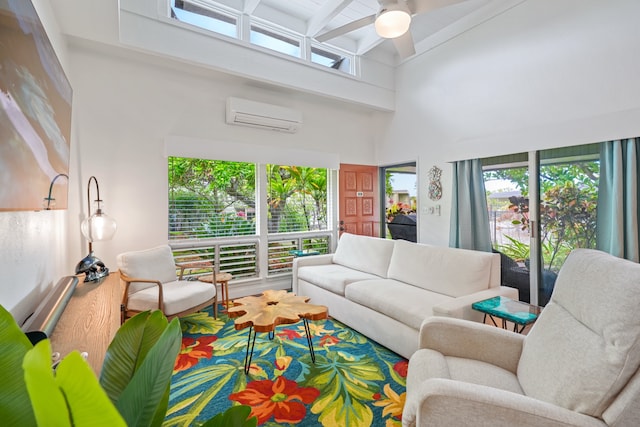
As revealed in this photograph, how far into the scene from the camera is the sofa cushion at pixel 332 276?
10.7 ft

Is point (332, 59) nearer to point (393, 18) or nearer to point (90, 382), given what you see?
point (393, 18)

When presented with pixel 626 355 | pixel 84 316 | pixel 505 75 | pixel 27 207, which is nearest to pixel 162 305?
pixel 84 316

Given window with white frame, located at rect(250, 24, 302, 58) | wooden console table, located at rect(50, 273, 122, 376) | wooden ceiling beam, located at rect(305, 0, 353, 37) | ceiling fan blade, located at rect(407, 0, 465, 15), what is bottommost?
wooden console table, located at rect(50, 273, 122, 376)

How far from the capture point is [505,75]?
3.64 m

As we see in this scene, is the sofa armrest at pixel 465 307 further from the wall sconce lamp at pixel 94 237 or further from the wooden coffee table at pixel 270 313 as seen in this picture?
the wall sconce lamp at pixel 94 237

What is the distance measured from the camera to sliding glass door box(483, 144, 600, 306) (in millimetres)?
3059

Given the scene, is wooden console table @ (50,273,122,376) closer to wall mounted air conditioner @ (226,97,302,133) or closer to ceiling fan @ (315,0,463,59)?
wall mounted air conditioner @ (226,97,302,133)

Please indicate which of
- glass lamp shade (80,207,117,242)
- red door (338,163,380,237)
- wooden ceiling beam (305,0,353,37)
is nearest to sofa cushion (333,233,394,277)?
red door (338,163,380,237)

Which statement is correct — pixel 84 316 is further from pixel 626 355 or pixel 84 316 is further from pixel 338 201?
pixel 338 201

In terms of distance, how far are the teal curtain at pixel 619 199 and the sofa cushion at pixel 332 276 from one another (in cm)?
216

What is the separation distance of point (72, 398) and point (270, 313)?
2.13 meters

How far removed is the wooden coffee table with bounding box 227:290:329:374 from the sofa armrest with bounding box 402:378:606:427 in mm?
1197

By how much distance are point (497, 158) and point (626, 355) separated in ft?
10.3

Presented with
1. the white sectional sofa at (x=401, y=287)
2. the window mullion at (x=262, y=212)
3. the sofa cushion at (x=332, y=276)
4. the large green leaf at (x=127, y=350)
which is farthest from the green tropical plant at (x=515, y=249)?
the large green leaf at (x=127, y=350)
